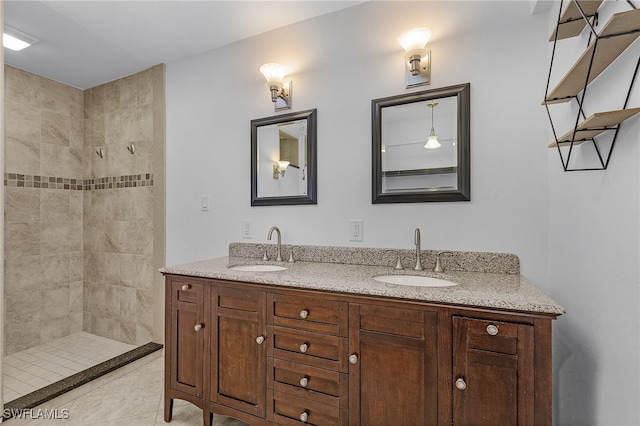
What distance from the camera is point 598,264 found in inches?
43.1

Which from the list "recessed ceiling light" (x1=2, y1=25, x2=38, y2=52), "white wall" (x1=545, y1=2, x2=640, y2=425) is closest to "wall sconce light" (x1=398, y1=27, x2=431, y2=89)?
"white wall" (x1=545, y1=2, x2=640, y2=425)

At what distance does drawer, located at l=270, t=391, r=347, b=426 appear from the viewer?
1.34 metres

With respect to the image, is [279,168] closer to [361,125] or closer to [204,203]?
[361,125]

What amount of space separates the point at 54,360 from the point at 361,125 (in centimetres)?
301

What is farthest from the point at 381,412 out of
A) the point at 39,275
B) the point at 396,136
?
the point at 39,275

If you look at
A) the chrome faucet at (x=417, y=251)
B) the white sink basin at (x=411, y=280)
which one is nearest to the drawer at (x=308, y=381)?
the white sink basin at (x=411, y=280)

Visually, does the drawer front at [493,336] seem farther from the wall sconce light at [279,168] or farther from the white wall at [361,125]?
the wall sconce light at [279,168]

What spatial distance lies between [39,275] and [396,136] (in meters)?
3.28

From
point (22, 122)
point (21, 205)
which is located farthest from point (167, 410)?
point (22, 122)

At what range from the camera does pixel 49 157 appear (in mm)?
2904

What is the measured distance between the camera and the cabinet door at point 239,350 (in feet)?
4.93

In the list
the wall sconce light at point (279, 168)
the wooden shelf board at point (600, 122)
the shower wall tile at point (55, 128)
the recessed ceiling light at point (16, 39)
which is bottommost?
the wooden shelf board at point (600, 122)

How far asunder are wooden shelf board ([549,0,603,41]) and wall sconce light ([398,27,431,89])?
0.62 meters

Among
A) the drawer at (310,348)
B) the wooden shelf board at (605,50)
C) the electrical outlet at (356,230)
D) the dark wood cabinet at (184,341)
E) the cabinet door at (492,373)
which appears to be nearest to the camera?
the wooden shelf board at (605,50)
